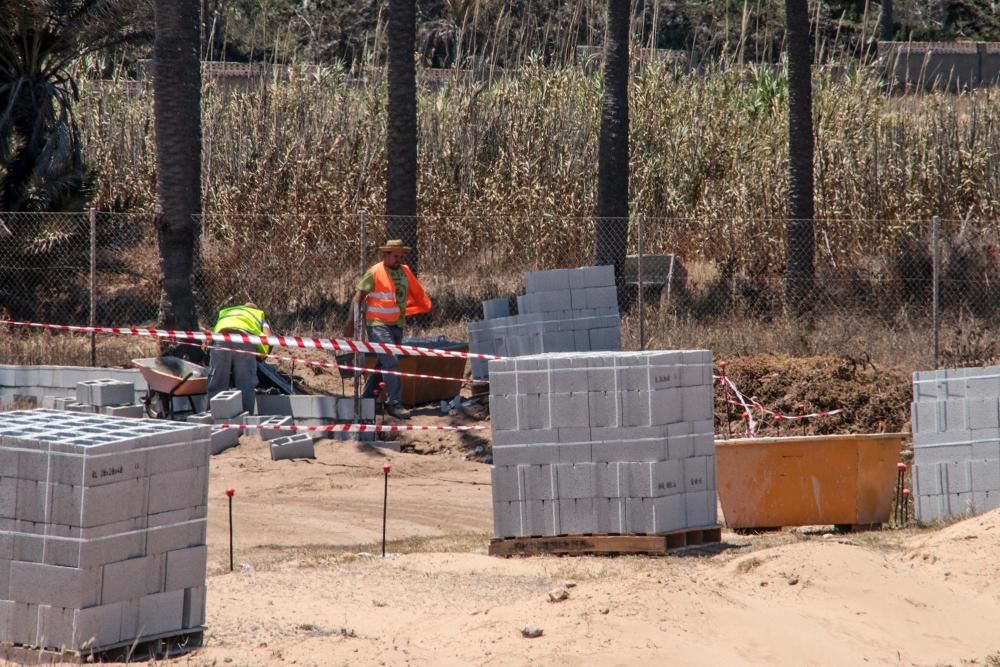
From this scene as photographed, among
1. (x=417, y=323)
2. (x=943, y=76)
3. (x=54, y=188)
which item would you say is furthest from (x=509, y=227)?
(x=943, y=76)

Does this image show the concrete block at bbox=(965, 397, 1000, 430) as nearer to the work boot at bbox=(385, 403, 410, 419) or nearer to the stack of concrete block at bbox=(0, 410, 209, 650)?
the work boot at bbox=(385, 403, 410, 419)

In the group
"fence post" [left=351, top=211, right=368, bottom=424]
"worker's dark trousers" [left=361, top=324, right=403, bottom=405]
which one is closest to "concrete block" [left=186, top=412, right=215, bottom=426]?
"fence post" [left=351, top=211, right=368, bottom=424]

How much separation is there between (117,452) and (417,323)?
1157 centimetres

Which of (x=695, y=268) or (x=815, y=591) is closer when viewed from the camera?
(x=815, y=591)

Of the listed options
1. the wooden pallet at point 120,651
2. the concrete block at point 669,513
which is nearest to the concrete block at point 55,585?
the wooden pallet at point 120,651

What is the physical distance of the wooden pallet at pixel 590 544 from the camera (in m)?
9.08

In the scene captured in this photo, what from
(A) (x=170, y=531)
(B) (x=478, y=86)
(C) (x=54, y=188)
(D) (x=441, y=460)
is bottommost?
(D) (x=441, y=460)

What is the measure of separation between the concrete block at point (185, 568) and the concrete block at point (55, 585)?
0.43 meters

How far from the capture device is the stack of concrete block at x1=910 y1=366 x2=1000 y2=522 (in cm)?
1023

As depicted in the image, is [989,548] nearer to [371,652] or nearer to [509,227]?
[371,652]

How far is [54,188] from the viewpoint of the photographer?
1819 cm

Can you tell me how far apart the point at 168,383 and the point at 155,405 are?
46 cm

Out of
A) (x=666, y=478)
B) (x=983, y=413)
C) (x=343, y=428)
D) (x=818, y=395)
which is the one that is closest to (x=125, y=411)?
(x=343, y=428)

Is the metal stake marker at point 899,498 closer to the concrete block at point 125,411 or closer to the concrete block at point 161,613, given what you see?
the concrete block at point 161,613
